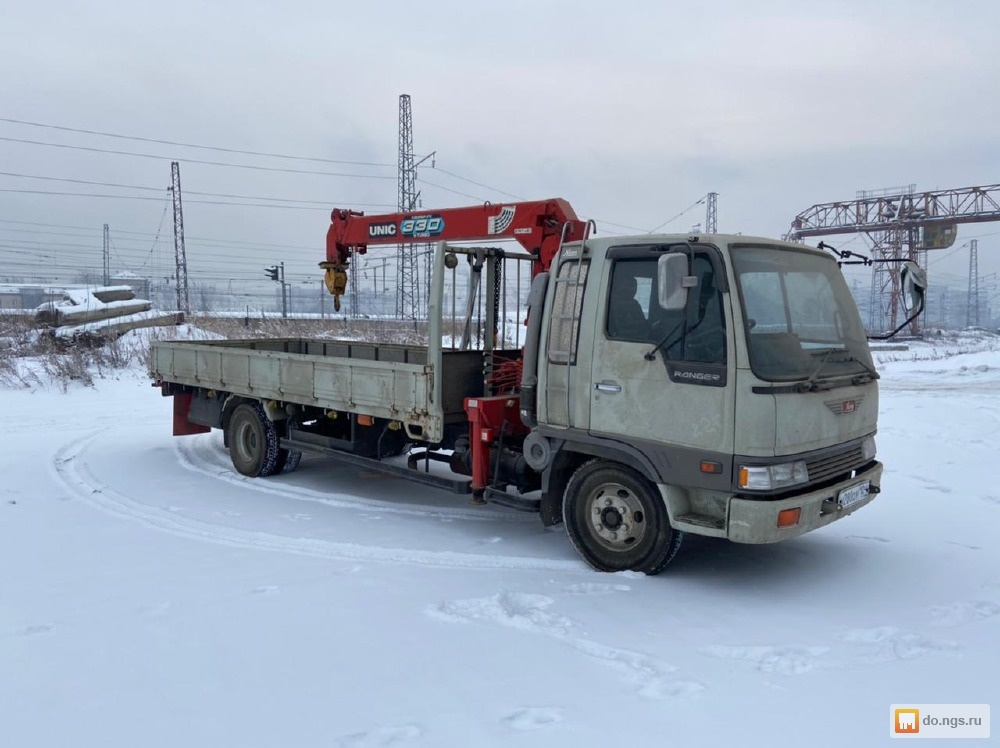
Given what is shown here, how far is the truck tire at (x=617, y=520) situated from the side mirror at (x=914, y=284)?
2324 mm

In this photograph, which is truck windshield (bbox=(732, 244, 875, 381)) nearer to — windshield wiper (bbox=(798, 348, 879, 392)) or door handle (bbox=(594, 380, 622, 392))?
windshield wiper (bbox=(798, 348, 879, 392))

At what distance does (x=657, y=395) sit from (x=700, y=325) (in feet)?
1.78

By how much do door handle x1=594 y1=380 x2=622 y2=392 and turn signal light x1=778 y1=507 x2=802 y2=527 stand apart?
1301mm

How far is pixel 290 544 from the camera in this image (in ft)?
19.3

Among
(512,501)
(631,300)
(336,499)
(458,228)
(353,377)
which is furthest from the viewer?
(336,499)

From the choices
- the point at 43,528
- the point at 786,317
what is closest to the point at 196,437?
the point at 43,528

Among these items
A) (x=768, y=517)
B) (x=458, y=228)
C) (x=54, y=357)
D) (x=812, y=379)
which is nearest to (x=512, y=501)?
(x=768, y=517)

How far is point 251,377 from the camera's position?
328 inches

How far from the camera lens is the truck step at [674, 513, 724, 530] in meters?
4.68

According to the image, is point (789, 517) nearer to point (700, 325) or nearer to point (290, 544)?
point (700, 325)

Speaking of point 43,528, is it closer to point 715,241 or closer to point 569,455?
point 569,455

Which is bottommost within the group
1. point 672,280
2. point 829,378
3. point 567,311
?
point 829,378

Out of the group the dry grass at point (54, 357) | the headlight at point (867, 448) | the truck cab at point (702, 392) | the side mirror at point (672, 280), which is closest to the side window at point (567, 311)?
the truck cab at point (702, 392)

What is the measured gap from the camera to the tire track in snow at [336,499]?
22.8 ft
